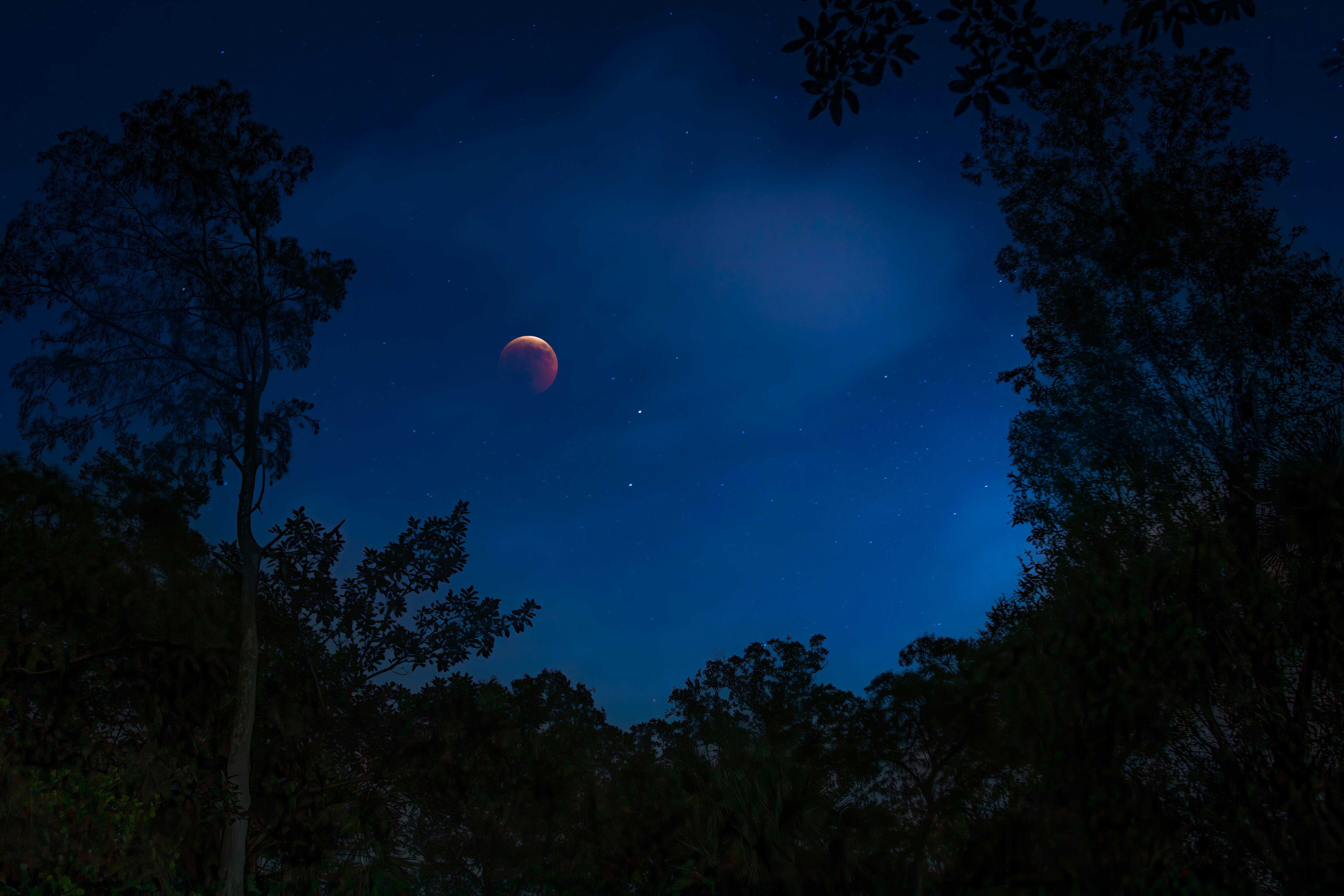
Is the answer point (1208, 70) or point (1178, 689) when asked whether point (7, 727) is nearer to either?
point (1178, 689)

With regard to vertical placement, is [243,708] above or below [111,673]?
below

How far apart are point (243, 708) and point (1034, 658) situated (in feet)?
48.3

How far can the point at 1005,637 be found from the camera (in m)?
14.6

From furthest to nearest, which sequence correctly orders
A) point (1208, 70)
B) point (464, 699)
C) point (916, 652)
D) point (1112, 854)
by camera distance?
1. point (916, 652)
2. point (464, 699)
3. point (1208, 70)
4. point (1112, 854)

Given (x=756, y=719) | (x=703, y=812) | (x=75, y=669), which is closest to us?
(x=75, y=669)

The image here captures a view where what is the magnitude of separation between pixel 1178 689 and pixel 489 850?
19.8 meters

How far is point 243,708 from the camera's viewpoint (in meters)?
14.5

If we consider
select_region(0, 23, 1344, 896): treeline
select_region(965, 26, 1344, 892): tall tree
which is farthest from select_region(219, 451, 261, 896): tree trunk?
select_region(965, 26, 1344, 892): tall tree

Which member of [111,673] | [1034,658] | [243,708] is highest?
[111,673]

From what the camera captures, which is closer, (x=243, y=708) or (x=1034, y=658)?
(x=1034, y=658)

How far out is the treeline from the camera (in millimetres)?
9289

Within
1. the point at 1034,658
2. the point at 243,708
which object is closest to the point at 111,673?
the point at 243,708

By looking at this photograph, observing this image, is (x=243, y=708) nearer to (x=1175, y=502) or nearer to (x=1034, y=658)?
(x=1034, y=658)

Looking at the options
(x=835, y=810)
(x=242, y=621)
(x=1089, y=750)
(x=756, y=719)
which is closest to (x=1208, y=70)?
(x=1089, y=750)
